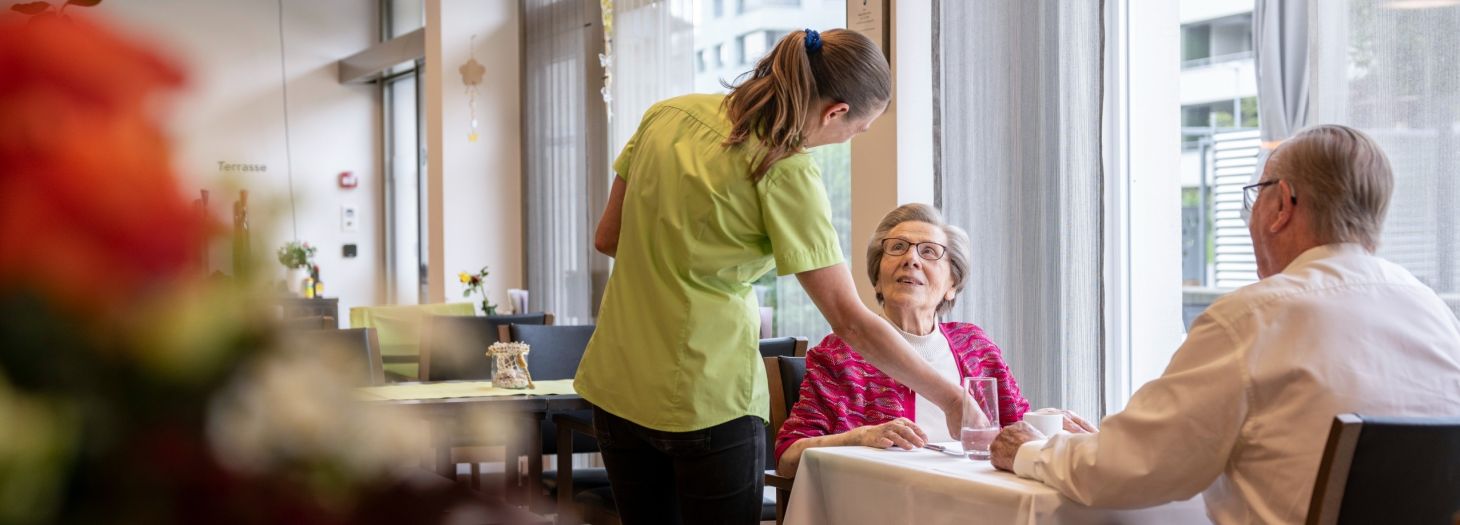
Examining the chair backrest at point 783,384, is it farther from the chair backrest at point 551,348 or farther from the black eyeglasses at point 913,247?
the chair backrest at point 551,348

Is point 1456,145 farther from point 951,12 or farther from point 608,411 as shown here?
point 608,411

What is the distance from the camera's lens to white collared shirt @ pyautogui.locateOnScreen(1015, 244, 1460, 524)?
64.4 inches

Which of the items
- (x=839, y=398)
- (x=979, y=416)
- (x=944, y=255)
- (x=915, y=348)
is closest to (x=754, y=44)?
(x=944, y=255)

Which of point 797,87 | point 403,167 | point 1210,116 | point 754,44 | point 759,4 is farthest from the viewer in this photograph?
point 403,167

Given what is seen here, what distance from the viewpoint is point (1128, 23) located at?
3.75 meters

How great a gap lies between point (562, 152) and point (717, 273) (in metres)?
5.21

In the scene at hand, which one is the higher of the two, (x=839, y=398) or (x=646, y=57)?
(x=646, y=57)

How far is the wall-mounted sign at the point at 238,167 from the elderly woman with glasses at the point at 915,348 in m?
2.23

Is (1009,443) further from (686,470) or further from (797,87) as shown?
(797,87)

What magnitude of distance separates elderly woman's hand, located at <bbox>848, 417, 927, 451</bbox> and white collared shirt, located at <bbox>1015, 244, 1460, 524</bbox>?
589 mm

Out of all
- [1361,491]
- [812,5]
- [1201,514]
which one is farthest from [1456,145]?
[812,5]

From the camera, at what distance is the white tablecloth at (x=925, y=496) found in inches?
73.4

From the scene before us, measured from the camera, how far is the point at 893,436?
2318 mm

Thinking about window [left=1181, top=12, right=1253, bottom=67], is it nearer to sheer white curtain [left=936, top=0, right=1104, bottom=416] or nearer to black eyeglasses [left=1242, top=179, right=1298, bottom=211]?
sheer white curtain [left=936, top=0, right=1104, bottom=416]
